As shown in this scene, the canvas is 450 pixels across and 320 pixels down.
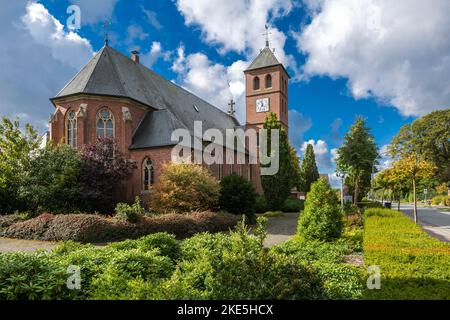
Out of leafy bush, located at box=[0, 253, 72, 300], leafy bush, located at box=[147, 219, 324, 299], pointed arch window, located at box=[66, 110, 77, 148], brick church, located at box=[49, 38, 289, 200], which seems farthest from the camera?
pointed arch window, located at box=[66, 110, 77, 148]

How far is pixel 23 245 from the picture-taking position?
13000 millimetres

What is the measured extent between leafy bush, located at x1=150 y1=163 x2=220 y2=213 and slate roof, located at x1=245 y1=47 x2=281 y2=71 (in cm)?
2547

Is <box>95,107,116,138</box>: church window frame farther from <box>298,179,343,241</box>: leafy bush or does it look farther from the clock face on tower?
the clock face on tower

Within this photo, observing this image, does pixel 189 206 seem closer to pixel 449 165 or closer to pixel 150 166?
pixel 150 166

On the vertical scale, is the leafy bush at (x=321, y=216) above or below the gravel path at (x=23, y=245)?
above

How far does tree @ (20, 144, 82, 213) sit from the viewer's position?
18953 mm

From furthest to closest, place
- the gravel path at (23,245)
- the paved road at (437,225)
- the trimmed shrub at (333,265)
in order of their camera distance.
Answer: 1. the paved road at (437,225)
2. the gravel path at (23,245)
3. the trimmed shrub at (333,265)

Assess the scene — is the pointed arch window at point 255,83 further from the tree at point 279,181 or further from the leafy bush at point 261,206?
the leafy bush at point 261,206

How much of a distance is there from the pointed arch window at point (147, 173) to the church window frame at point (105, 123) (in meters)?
3.38

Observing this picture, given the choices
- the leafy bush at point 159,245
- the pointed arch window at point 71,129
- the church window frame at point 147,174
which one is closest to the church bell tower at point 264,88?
the church window frame at point 147,174

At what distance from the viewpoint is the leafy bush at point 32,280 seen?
5.26m

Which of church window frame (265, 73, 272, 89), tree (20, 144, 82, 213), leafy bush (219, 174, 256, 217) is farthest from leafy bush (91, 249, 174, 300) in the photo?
church window frame (265, 73, 272, 89)

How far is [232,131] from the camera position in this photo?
3972cm

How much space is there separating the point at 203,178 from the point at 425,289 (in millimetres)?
14810
